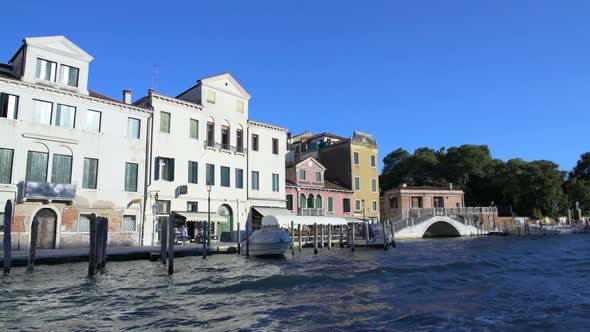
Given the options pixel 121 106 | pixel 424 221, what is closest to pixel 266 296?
pixel 121 106

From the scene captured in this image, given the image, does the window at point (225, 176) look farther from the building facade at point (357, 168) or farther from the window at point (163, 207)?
the building facade at point (357, 168)

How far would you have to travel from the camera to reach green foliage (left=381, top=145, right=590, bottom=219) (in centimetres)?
5762

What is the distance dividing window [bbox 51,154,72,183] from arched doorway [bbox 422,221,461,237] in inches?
1511

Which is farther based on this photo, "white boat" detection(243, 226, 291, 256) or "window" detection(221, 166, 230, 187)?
"window" detection(221, 166, 230, 187)

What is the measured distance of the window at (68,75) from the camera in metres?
23.2

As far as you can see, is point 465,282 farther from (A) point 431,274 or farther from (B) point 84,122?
(B) point 84,122

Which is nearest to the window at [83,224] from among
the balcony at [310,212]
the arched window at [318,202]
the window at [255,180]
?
the window at [255,180]

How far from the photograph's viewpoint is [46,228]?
71.7 ft

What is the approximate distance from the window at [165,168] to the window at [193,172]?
4.23 ft

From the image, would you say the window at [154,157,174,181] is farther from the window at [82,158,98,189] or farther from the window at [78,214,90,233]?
the window at [78,214,90,233]

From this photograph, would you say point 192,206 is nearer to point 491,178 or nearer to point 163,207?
point 163,207

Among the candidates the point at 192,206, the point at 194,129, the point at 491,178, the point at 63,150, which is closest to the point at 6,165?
the point at 63,150

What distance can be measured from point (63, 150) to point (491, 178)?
5557 cm

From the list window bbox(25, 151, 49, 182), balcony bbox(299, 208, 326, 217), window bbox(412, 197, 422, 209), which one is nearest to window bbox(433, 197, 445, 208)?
window bbox(412, 197, 422, 209)
